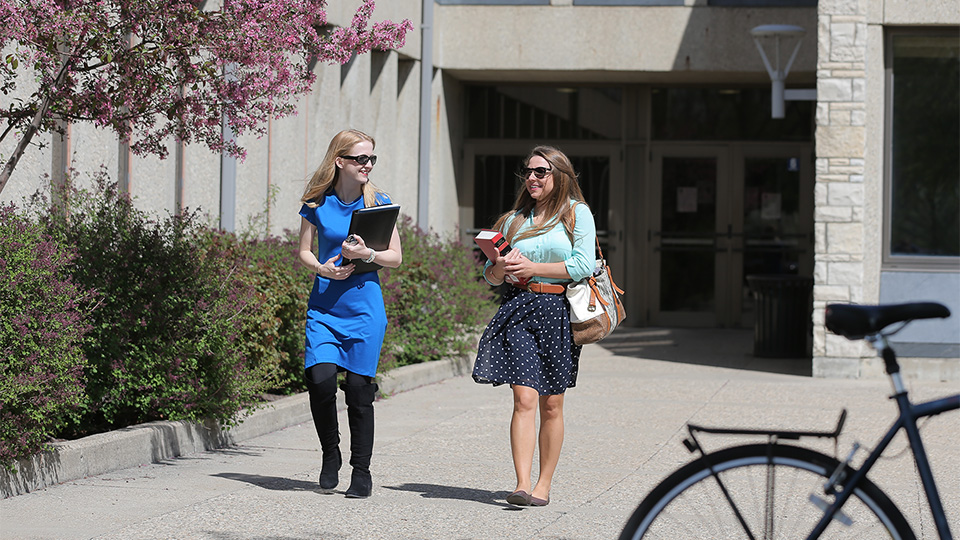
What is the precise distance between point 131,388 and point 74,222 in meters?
1.03

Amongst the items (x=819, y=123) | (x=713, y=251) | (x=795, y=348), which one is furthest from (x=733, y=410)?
(x=713, y=251)

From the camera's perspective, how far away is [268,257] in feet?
31.2

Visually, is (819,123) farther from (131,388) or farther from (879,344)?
(879,344)

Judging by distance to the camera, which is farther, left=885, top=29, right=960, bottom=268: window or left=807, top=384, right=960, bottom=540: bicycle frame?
left=885, top=29, right=960, bottom=268: window

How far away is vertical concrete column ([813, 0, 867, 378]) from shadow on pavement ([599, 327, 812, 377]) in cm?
55

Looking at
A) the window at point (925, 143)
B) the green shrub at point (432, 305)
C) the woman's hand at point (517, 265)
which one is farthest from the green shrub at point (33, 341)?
the window at point (925, 143)

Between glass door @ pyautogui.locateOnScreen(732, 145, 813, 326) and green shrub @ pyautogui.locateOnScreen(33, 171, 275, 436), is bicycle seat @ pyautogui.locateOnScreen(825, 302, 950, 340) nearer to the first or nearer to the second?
green shrub @ pyautogui.locateOnScreen(33, 171, 275, 436)

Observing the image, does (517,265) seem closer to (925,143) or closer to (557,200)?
(557,200)

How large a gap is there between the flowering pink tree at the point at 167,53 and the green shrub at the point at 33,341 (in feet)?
1.90

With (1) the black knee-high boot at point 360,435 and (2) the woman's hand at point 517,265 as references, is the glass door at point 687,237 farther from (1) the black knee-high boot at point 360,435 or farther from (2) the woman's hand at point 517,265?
(2) the woman's hand at point 517,265

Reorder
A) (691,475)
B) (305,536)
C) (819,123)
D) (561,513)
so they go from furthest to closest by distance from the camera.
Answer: (819,123) → (561,513) → (305,536) → (691,475)

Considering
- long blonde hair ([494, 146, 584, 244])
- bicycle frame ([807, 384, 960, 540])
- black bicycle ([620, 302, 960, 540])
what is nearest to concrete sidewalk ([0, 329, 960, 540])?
long blonde hair ([494, 146, 584, 244])

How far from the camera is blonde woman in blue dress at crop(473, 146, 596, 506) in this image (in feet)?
19.2

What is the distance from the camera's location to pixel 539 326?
19.4 ft
